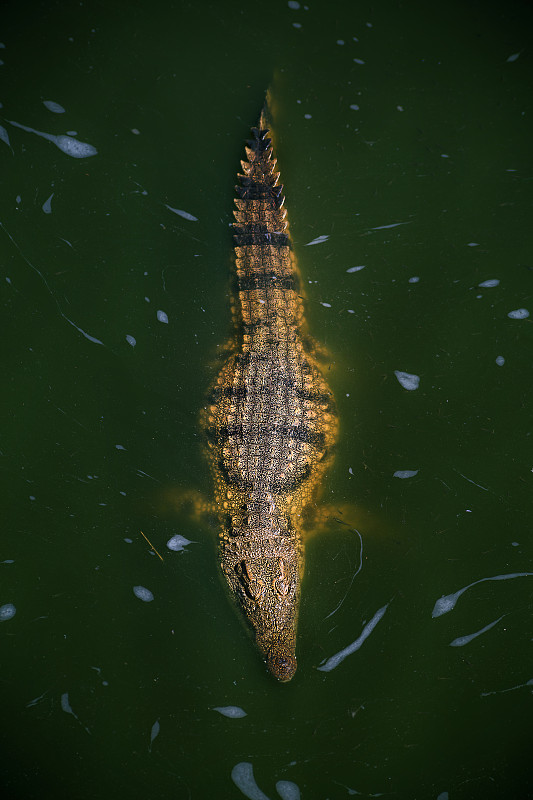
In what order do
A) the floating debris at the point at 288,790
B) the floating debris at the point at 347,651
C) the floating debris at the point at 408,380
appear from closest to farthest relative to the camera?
the floating debris at the point at 288,790 → the floating debris at the point at 347,651 → the floating debris at the point at 408,380

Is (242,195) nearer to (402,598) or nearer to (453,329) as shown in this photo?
(453,329)

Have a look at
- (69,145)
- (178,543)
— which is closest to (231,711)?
(178,543)

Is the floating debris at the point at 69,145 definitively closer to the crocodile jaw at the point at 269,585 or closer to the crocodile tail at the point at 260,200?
the crocodile tail at the point at 260,200

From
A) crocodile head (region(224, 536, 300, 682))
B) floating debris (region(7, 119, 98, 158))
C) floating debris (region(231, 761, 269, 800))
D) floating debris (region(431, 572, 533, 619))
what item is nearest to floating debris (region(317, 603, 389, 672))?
crocodile head (region(224, 536, 300, 682))

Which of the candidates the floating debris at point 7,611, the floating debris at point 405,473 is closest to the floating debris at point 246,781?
the floating debris at point 7,611

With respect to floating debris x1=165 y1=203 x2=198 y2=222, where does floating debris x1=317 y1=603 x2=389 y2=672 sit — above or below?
below

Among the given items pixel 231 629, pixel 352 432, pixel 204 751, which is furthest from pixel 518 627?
pixel 204 751

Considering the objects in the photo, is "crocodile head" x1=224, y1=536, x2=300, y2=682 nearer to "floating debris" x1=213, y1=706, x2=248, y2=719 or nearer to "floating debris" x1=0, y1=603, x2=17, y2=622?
"floating debris" x1=213, y1=706, x2=248, y2=719

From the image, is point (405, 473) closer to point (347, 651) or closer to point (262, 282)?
point (347, 651)
